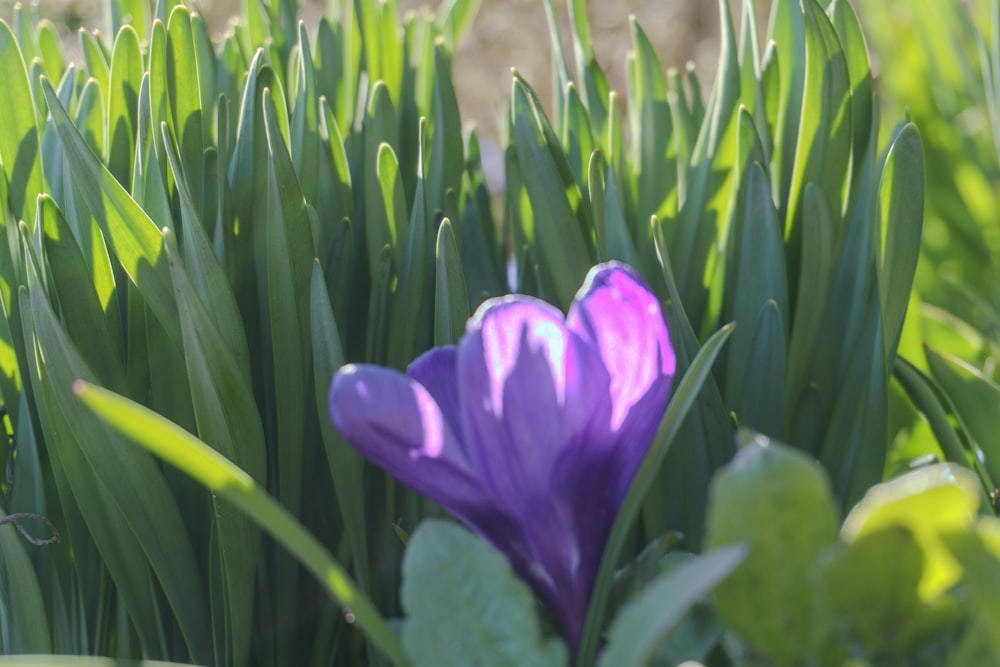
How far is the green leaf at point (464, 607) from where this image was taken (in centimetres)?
29

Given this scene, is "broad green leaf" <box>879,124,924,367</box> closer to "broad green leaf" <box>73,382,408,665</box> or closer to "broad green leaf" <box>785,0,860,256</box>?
"broad green leaf" <box>785,0,860,256</box>

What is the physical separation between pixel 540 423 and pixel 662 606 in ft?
0.32

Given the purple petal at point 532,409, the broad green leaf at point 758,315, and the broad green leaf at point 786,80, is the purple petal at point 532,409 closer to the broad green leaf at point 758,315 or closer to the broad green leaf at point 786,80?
the broad green leaf at point 758,315

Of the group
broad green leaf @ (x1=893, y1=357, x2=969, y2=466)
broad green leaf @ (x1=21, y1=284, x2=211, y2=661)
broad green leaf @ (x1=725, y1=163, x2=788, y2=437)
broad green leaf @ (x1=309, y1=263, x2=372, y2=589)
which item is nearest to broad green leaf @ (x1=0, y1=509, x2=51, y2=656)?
broad green leaf @ (x1=21, y1=284, x2=211, y2=661)

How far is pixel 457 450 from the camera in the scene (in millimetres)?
335

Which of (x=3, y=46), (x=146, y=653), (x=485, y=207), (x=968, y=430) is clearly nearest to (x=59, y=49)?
(x=3, y=46)

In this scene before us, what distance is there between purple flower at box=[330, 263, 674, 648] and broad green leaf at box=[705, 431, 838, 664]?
0.23ft

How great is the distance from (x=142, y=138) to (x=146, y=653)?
0.88ft

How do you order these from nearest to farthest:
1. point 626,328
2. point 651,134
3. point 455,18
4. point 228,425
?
point 626,328, point 228,425, point 651,134, point 455,18

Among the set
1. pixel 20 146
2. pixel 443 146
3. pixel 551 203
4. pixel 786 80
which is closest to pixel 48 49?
pixel 20 146

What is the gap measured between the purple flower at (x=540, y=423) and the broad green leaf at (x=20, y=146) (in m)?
0.33

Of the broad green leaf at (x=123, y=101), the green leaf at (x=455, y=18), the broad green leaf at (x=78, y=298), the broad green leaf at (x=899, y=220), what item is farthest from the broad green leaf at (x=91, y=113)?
the broad green leaf at (x=899, y=220)

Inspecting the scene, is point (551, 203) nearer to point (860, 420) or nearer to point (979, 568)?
point (860, 420)

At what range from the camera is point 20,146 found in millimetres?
568
